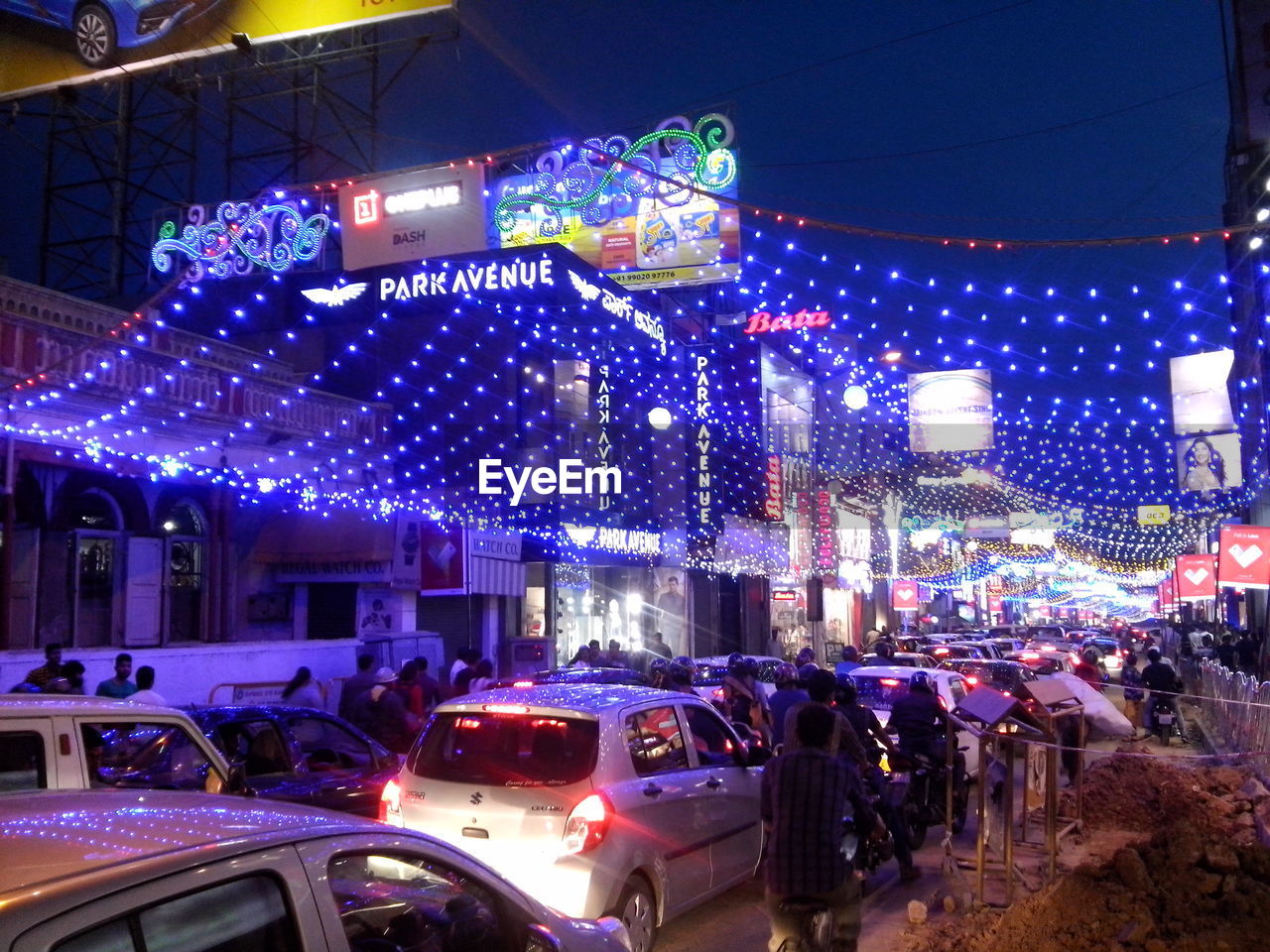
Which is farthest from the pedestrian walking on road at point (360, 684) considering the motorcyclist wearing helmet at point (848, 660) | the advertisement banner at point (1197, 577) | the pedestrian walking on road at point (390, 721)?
the advertisement banner at point (1197, 577)

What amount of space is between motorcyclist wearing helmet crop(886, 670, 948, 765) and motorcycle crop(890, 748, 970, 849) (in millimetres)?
76

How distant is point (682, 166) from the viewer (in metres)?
28.6

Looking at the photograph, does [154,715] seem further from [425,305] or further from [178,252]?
[178,252]

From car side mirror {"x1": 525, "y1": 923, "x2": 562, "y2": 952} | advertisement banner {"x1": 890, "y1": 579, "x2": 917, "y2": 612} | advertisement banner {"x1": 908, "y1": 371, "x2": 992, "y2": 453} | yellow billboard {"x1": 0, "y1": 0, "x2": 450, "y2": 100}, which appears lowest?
car side mirror {"x1": 525, "y1": 923, "x2": 562, "y2": 952}

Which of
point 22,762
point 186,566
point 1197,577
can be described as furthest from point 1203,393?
point 22,762

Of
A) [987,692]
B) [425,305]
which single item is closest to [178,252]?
[425,305]

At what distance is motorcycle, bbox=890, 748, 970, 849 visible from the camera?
390 inches

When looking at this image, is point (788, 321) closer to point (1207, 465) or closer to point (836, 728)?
point (1207, 465)

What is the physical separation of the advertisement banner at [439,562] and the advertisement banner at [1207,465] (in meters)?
21.8

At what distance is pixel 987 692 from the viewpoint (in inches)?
333

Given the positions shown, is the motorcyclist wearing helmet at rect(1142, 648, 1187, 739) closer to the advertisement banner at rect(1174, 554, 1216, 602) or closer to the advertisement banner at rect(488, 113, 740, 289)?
the advertisement banner at rect(1174, 554, 1216, 602)

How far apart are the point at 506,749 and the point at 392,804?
0.79 meters

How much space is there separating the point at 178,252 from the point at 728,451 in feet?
52.3

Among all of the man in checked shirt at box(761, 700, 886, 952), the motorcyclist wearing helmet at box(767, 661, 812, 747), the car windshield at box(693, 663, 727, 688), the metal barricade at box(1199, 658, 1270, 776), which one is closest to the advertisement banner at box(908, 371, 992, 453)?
the metal barricade at box(1199, 658, 1270, 776)
